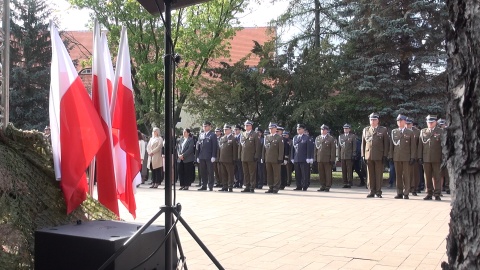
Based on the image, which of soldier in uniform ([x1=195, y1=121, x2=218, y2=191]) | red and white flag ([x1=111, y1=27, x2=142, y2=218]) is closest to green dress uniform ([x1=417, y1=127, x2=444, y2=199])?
soldier in uniform ([x1=195, y1=121, x2=218, y2=191])

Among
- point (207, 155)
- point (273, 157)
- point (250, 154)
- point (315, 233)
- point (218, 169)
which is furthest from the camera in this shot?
point (218, 169)

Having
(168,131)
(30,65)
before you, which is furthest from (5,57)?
(30,65)

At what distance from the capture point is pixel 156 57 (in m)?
24.1

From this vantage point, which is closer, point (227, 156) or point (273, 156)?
point (273, 156)

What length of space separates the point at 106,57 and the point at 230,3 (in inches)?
793

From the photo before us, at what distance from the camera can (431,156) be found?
1197 centimetres

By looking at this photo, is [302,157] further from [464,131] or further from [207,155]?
[464,131]

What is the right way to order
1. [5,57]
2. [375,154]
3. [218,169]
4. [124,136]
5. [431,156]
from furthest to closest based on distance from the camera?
1. [218,169]
2. [375,154]
3. [431,156]
4. [124,136]
5. [5,57]

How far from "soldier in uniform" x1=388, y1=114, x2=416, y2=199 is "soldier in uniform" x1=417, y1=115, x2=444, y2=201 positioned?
21 centimetres

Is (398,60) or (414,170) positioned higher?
(398,60)

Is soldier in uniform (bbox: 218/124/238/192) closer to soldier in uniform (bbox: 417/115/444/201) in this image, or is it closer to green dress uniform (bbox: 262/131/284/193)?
green dress uniform (bbox: 262/131/284/193)

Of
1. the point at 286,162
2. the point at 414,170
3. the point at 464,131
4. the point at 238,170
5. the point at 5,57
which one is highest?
the point at 5,57

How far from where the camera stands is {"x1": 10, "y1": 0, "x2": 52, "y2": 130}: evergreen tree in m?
26.0

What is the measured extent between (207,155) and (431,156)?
664cm
